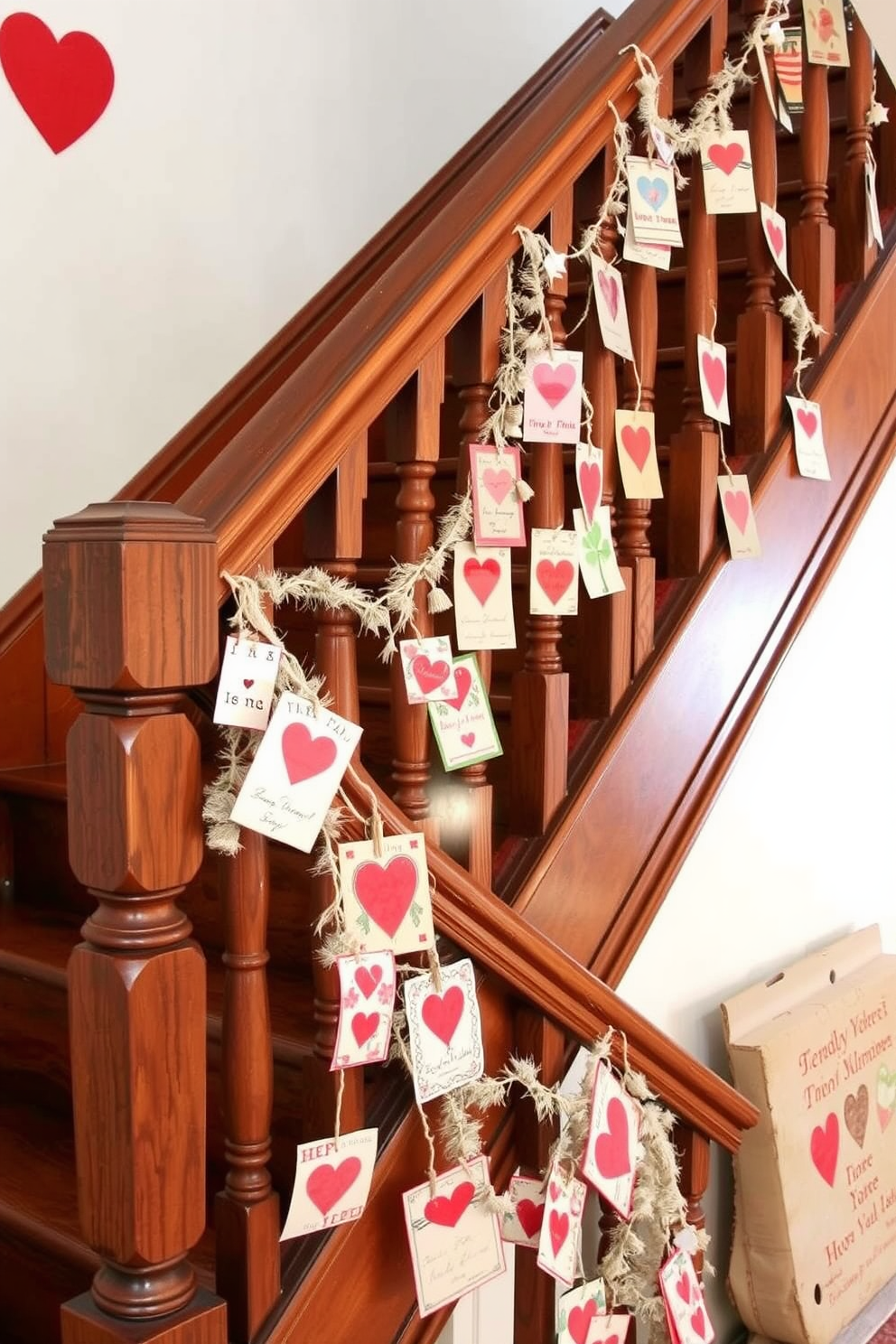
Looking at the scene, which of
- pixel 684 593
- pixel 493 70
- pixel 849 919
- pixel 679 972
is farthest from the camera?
pixel 493 70

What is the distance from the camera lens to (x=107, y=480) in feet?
7.42

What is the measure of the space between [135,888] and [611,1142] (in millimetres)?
696

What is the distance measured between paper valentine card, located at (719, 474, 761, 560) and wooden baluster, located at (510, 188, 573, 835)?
0.35 metres

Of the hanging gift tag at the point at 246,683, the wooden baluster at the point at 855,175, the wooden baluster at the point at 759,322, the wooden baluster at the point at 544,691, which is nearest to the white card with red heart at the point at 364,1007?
the hanging gift tag at the point at 246,683

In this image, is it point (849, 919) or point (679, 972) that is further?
point (849, 919)

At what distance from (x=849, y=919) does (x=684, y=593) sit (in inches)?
35.1

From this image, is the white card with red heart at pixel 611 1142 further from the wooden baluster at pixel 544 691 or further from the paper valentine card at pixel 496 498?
the paper valentine card at pixel 496 498

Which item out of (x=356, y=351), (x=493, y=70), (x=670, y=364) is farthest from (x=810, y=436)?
(x=493, y=70)

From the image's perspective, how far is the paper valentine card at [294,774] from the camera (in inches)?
37.7

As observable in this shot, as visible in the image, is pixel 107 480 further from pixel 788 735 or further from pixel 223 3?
pixel 788 735

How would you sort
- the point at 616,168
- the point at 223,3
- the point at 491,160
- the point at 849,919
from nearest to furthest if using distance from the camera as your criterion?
the point at 491,160
the point at 616,168
the point at 849,919
the point at 223,3

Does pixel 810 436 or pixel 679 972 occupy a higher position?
pixel 810 436

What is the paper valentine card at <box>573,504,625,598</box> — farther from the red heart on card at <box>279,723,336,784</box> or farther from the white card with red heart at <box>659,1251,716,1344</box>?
the white card with red heart at <box>659,1251,716,1344</box>

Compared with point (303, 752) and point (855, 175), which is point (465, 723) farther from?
point (855, 175)
